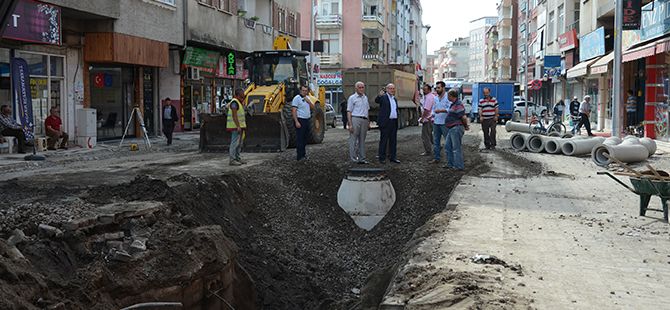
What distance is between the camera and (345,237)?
30.2 ft

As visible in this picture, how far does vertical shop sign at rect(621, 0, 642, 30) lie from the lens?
19.8 m

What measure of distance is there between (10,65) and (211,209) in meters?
10.9

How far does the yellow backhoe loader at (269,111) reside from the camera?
611 inches

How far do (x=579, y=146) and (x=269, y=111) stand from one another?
27.0ft

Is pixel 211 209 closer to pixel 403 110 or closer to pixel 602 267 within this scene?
pixel 602 267

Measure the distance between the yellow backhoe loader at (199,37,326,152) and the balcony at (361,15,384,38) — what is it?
37452mm

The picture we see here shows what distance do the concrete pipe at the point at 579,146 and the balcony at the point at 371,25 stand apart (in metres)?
40.2

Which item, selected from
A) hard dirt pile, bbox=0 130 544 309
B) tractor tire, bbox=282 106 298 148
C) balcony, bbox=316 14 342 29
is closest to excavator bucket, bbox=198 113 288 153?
tractor tire, bbox=282 106 298 148

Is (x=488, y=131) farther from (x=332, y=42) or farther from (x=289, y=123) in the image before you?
(x=332, y=42)

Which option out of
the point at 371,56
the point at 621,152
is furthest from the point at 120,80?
the point at 371,56

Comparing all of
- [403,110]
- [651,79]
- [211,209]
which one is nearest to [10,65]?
[211,209]

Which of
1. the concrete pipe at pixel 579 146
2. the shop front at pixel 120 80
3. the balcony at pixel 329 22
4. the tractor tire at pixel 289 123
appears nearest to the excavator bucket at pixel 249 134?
the tractor tire at pixel 289 123

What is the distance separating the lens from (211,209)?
808 centimetres

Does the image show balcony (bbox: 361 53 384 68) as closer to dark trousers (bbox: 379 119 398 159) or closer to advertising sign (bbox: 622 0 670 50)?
advertising sign (bbox: 622 0 670 50)
